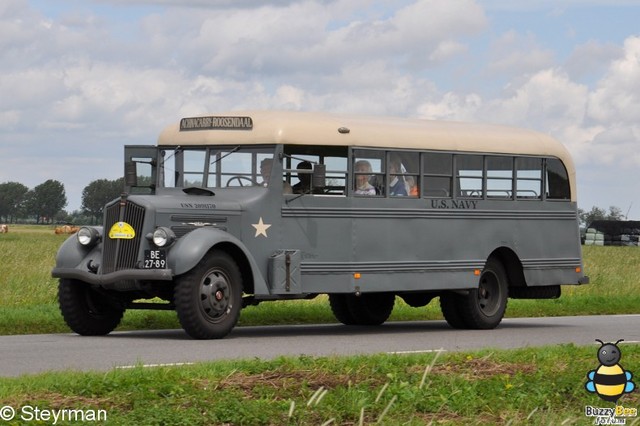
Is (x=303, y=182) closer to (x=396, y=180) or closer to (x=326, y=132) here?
(x=326, y=132)

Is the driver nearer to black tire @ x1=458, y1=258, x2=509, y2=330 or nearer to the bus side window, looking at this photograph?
black tire @ x1=458, y1=258, x2=509, y2=330

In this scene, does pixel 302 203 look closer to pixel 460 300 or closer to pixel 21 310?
pixel 460 300

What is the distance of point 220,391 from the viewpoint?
10.0 m

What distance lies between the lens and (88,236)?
16922 mm

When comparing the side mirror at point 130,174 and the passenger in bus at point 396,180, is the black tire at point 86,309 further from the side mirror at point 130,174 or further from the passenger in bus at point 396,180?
the passenger in bus at point 396,180

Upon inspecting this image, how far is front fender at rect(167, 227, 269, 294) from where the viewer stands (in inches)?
621

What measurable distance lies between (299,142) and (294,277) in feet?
5.52

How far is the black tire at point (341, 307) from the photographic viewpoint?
2045 centimetres

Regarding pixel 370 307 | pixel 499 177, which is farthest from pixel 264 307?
pixel 499 177

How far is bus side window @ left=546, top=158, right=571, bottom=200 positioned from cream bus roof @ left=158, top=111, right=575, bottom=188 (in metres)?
1.12

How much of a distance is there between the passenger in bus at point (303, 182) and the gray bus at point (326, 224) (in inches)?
A: 0.7

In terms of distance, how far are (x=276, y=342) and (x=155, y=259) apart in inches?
66.0
